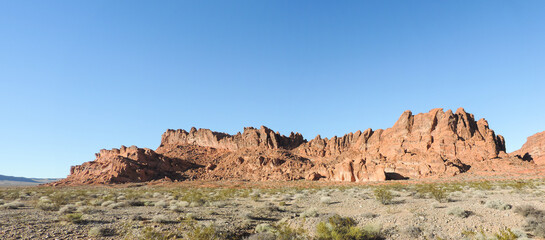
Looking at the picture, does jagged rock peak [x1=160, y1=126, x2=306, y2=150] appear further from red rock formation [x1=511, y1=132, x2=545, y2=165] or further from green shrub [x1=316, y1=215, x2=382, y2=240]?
green shrub [x1=316, y1=215, x2=382, y2=240]

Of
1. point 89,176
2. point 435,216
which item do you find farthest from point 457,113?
point 89,176

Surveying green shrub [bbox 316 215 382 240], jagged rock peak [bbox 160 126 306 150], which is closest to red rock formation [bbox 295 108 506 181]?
jagged rock peak [bbox 160 126 306 150]

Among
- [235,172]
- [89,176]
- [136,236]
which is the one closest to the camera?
[136,236]

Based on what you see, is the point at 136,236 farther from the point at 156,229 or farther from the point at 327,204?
the point at 327,204

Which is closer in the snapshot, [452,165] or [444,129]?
[452,165]

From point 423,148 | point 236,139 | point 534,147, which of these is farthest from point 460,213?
point 534,147

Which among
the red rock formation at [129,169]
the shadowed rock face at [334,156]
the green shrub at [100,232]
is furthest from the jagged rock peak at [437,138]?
the green shrub at [100,232]

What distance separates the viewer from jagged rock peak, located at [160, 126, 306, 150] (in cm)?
10042

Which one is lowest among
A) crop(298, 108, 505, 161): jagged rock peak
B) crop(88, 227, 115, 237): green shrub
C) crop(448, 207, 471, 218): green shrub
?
crop(88, 227, 115, 237): green shrub

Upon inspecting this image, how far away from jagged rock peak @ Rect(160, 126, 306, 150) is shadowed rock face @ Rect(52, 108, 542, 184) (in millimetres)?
452

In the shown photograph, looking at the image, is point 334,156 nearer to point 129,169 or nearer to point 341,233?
point 129,169

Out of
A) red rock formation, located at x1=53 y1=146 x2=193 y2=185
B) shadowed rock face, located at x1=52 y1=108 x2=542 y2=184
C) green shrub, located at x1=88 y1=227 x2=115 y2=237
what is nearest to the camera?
green shrub, located at x1=88 y1=227 x2=115 y2=237

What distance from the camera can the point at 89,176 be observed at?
76188 millimetres

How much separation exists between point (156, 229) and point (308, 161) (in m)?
77.0
